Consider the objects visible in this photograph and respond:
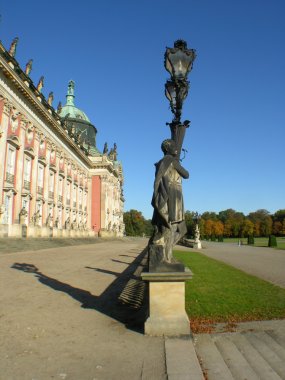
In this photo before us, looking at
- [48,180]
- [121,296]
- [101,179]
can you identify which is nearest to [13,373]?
[121,296]

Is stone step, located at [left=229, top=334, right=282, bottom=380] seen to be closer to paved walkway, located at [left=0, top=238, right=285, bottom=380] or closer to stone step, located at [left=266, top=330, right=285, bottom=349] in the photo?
paved walkway, located at [left=0, top=238, right=285, bottom=380]

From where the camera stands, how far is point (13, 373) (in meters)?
3.99

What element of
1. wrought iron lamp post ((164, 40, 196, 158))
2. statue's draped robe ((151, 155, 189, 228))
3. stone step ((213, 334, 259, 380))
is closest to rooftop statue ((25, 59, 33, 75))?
wrought iron lamp post ((164, 40, 196, 158))

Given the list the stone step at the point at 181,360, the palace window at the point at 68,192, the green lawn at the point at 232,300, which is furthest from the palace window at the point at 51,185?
the stone step at the point at 181,360

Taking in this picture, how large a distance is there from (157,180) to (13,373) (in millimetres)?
3465

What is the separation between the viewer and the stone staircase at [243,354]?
13.4 ft

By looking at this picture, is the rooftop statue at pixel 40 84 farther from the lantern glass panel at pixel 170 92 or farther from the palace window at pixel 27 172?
the lantern glass panel at pixel 170 92

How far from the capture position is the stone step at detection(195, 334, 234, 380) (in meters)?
4.02

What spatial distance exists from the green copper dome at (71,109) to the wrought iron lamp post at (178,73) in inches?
2756

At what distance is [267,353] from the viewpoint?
4832mm

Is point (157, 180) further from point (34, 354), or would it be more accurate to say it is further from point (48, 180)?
point (48, 180)

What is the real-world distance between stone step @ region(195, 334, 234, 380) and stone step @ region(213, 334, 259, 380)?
0.07 meters

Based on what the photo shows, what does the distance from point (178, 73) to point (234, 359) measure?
525 centimetres

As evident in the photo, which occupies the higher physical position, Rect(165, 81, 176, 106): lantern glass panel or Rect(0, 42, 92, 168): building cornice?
Rect(0, 42, 92, 168): building cornice
